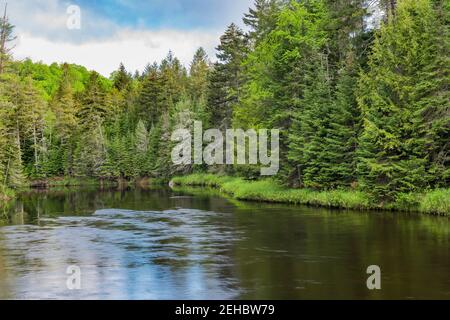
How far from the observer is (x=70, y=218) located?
1297 inches

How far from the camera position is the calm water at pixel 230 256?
13.9 metres

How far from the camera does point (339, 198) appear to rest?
33844 mm

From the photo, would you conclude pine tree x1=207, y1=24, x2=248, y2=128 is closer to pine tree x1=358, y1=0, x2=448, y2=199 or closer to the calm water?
pine tree x1=358, y1=0, x2=448, y2=199

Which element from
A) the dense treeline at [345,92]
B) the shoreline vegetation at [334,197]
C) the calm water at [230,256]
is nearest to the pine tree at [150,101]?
the dense treeline at [345,92]

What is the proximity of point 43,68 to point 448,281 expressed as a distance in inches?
5920

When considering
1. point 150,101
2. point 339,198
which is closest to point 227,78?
point 150,101

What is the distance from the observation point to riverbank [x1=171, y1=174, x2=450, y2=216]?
1089 inches

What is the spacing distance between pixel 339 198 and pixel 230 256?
16.8 metres

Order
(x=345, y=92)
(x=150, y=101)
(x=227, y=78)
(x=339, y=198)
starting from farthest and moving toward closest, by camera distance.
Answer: (x=150, y=101) → (x=227, y=78) → (x=345, y=92) → (x=339, y=198)

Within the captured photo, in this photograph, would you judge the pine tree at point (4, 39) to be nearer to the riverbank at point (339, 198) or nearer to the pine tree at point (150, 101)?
the riverbank at point (339, 198)

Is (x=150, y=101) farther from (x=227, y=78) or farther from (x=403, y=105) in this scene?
(x=403, y=105)

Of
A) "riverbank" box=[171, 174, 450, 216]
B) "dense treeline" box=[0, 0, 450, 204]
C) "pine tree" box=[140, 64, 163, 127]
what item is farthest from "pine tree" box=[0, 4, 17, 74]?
"pine tree" box=[140, 64, 163, 127]

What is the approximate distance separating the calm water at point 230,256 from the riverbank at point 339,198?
1.38 metres

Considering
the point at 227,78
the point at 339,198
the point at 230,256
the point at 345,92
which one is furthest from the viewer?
the point at 227,78
